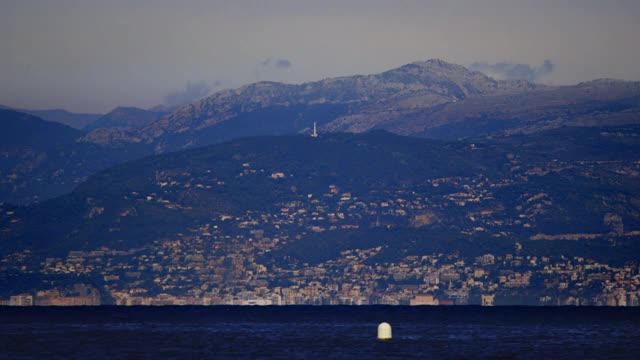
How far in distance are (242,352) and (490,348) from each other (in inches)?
1333

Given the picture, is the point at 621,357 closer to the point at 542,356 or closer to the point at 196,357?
the point at 542,356

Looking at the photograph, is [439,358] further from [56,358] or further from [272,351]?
[56,358]

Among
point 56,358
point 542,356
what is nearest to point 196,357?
point 56,358

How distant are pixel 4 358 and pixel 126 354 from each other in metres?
16.0

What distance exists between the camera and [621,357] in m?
180

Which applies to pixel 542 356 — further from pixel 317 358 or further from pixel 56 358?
pixel 56 358

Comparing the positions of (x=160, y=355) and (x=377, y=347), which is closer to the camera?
(x=160, y=355)

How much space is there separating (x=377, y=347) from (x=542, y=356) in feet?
83.5

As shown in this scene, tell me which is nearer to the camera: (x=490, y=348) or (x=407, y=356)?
(x=407, y=356)

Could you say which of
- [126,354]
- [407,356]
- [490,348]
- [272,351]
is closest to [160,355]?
[126,354]

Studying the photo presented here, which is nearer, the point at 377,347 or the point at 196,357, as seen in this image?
the point at 196,357

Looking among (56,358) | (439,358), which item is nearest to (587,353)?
(439,358)

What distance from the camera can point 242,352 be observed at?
190 metres

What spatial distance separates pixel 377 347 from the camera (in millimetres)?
198625
